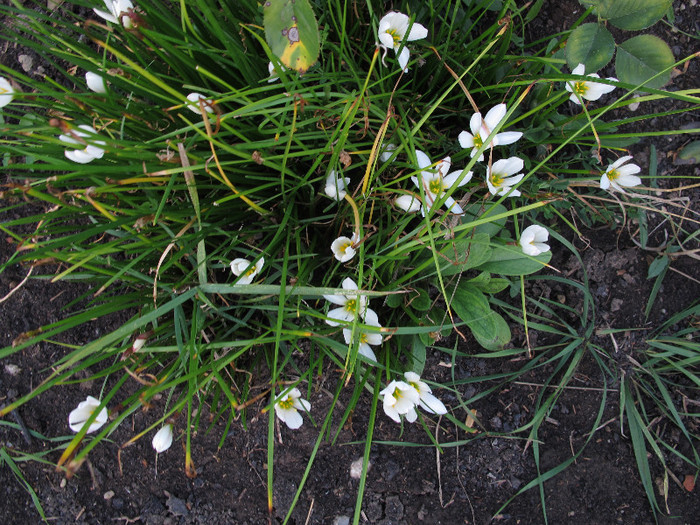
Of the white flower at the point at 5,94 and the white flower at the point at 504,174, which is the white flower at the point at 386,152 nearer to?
the white flower at the point at 504,174

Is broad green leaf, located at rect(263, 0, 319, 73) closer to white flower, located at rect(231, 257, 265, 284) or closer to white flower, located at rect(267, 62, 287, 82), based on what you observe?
white flower, located at rect(267, 62, 287, 82)

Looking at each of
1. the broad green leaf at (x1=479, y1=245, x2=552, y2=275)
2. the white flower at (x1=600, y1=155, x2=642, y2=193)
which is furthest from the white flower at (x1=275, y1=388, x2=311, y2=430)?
the white flower at (x1=600, y1=155, x2=642, y2=193)

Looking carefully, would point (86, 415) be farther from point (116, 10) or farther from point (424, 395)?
point (116, 10)

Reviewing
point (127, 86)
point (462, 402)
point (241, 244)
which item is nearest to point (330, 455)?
point (462, 402)

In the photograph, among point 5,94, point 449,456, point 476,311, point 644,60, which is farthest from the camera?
point 449,456

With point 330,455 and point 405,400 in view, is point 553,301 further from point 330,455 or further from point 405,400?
point 330,455

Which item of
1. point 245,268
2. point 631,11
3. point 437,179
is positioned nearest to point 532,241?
point 437,179

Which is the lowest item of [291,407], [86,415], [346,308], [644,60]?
[291,407]
